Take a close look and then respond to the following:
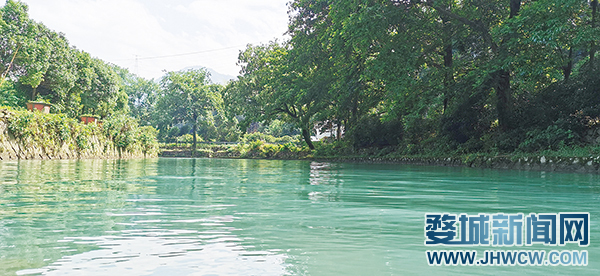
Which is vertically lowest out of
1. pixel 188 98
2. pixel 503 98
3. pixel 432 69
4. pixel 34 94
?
pixel 503 98

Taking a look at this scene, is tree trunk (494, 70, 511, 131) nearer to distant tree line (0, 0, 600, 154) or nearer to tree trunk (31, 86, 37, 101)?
A: distant tree line (0, 0, 600, 154)

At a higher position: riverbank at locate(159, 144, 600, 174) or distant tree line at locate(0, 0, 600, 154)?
distant tree line at locate(0, 0, 600, 154)

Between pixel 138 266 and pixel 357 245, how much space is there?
1073mm

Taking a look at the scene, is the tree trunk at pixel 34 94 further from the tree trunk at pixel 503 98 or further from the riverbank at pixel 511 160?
the tree trunk at pixel 503 98

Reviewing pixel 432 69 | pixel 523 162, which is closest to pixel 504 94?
pixel 432 69

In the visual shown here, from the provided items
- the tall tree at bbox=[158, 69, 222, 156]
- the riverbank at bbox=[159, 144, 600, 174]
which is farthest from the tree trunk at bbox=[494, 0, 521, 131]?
the tall tree at bbox=[158, 69, 222, 156]

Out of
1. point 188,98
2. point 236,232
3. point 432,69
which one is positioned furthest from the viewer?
point 188,98

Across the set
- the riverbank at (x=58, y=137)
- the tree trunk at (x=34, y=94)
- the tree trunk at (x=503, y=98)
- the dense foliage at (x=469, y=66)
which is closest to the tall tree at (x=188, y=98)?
the tree trunk at (x=34, y=94)

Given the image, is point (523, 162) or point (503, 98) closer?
point (523, 162)

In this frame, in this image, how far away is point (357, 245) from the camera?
2367 millimetres

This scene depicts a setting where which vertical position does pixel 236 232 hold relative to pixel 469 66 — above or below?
below

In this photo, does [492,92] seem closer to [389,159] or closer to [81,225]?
[389,159]

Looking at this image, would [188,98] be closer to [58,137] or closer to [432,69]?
[58,137]

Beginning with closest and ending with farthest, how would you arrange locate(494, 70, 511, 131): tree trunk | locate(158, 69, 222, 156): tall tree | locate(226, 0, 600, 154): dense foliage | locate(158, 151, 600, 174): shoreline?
1. locate(158, 151, 600, 174): shoreline
2. locate(226, 0, 600, 154): dense foliage
3. locate(494, 70, 511, 131): tree trunk
4. locate(158, 69, 222, 156): tall tree
